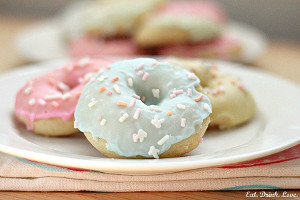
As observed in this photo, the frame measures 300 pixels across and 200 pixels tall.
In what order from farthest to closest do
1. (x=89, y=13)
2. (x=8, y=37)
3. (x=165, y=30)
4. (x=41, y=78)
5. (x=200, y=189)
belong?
(x=8, y=37), (x=89, y=13), (x=165, y=30), (x=41, y=78), (x=200, y=189)

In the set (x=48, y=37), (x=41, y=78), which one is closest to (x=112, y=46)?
(x=48, y=37)

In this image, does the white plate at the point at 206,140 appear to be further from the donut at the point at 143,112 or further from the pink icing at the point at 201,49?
the pink icing at the point at 201,49

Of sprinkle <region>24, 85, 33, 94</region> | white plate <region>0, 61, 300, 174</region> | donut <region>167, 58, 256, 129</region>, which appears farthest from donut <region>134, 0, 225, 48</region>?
sprinkle <region>24, 85, 33, 94</region>

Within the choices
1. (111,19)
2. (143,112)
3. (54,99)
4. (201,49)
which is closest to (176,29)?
(201,49)

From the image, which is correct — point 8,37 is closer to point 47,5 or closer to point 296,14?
point 47,5

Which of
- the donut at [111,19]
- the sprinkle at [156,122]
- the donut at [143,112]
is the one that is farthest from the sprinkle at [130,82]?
the donut at [111,19]

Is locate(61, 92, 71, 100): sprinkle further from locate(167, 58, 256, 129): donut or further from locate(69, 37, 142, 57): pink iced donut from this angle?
locate(69, 37, 142, 57): pink iced donut
